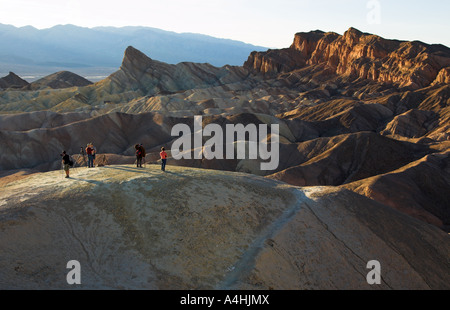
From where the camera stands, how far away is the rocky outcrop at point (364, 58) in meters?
84.6

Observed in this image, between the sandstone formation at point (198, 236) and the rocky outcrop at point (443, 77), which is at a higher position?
the rocky outcrop at point (443, 77)

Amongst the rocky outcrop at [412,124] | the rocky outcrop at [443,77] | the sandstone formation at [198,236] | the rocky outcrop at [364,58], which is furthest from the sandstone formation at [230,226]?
the rocky outcrop at [364,58]

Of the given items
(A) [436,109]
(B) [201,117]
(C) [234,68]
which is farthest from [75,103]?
(A) [436,109]

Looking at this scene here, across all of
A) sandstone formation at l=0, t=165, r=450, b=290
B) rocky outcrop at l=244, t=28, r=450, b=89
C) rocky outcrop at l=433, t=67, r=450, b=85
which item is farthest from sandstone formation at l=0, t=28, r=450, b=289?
rocky outcrop at l=244, t=28, r=450, b=89

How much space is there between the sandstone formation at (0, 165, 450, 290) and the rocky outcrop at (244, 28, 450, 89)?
78719 mm

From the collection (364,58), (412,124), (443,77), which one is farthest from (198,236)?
(364,58)

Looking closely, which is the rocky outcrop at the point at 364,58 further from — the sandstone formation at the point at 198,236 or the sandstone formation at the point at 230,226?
the sandstone formation at the point at 198,236

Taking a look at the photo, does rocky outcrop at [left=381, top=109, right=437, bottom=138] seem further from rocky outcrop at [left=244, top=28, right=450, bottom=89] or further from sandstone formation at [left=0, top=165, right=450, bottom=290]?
sandstone formation at [left=0, top=165, right=450, bottom=290]

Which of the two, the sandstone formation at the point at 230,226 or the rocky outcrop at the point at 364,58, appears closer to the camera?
the sandstone formation at the point at 230,226

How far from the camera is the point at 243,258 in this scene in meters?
12.4

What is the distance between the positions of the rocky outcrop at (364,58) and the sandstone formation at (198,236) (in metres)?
78.7

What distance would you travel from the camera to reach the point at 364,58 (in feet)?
333

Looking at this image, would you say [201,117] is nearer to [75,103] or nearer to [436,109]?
[75,103]

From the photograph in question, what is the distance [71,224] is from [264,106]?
69822mm
